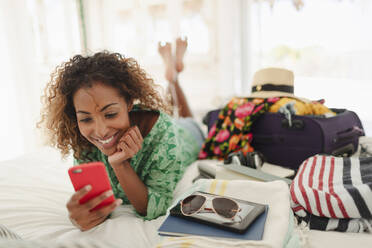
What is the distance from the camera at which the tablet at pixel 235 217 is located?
2.05 feet

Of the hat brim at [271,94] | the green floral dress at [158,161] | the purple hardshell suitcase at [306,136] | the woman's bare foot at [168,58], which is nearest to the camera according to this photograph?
the green floral dress at [158,161]

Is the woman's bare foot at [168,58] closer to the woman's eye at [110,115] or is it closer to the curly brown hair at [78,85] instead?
the curly brown hair at [78,85]

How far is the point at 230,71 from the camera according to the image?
225 centimetres

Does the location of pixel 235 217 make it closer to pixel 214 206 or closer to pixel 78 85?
pixel 214 206

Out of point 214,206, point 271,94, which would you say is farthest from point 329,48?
point 214,206

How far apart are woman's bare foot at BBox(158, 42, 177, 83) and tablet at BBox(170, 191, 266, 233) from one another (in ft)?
4.45

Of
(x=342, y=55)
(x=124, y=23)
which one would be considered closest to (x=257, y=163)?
(x=342, y=55)

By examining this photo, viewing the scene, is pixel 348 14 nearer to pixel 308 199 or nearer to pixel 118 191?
pixel 308 199

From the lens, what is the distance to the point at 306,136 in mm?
1158

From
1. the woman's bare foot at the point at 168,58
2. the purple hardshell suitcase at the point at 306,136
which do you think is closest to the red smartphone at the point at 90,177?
the purple hardshell suitcase at the point at 306,136

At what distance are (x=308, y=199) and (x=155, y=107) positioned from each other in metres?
0.64

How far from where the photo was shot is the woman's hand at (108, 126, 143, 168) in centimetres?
86

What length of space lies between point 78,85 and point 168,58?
112cm

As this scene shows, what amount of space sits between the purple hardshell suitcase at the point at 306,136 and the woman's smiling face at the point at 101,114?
27.6 inches
